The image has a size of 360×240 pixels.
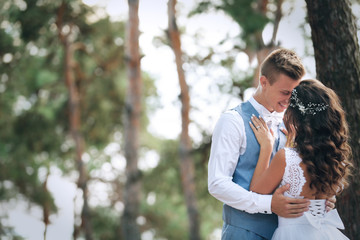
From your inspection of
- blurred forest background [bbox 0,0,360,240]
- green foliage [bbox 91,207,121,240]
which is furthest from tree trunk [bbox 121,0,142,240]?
green foliage [bbox 91,207,121,240]

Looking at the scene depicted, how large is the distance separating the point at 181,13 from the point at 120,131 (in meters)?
6.37

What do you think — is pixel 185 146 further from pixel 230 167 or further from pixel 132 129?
pixel 230 167

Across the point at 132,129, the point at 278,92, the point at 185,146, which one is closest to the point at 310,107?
the point at 278,92

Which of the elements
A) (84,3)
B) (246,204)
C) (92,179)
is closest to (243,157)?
(246,204)

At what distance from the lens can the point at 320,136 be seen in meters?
3.03

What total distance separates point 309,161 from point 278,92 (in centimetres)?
55

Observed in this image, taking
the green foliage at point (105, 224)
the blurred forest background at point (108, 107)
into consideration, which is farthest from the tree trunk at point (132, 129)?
the green foliage at point (105, 224)

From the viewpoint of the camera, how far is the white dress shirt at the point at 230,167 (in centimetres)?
291

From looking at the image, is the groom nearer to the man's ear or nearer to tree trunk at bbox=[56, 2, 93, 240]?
the man's ear

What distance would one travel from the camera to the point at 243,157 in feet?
10.2

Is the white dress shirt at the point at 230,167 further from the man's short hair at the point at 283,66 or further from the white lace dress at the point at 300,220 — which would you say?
the man's short hair at the point at 283,66

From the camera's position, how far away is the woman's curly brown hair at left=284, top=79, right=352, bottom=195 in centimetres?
298

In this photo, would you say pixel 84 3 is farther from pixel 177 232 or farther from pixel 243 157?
pixel 243 157

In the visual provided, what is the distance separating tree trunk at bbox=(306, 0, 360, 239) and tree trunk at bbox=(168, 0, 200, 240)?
9.04 meters
